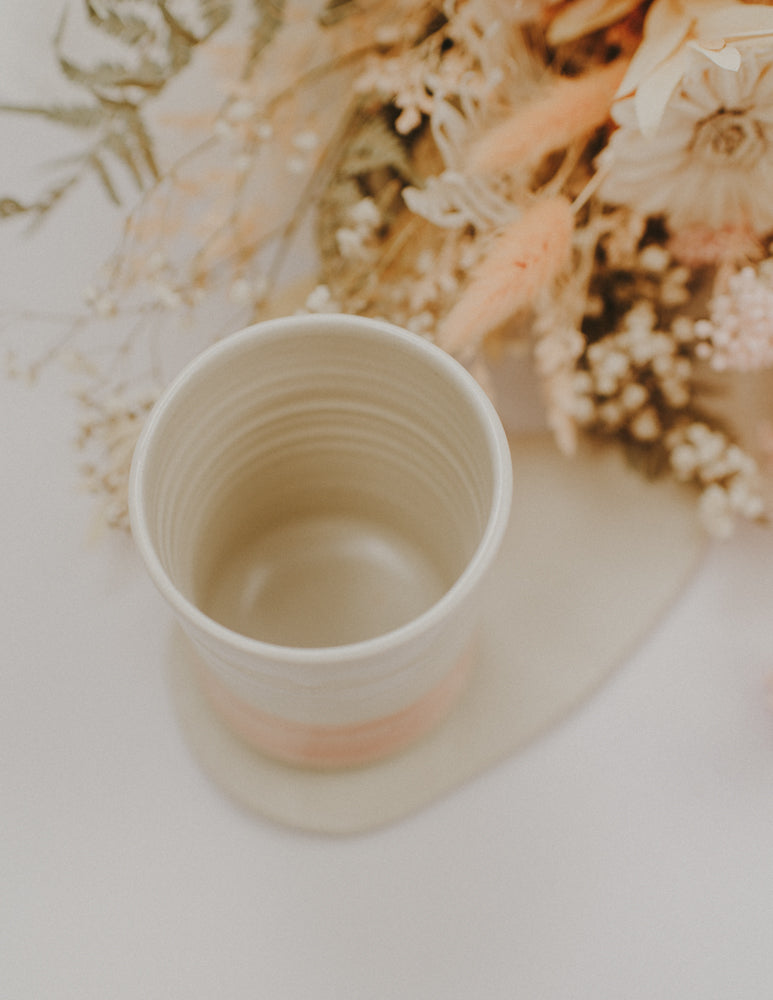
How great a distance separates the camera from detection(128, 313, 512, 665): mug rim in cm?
26

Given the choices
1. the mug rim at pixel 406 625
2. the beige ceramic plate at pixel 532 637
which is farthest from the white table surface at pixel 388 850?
the mug rim at pixel 406 625

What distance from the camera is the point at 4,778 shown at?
0.39m

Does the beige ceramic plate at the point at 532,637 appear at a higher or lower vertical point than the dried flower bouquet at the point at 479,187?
lower

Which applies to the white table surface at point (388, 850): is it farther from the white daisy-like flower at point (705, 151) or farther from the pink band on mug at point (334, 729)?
the white daisy-like flower at point (705, 151)

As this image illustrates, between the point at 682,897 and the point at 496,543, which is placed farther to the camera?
the point at 682,897

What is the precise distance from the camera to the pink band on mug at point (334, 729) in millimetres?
331

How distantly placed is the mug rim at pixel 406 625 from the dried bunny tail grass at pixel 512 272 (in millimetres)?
40

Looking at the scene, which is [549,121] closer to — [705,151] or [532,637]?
[705,151]

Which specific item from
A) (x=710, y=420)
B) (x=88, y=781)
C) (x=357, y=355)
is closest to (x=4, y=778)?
(x=88, y=781)

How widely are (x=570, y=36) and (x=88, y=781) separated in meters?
0.35

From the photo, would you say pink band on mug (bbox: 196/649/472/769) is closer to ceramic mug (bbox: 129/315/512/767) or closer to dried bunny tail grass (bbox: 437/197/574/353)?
ceramic mug (bbox: 129/315/512/767)

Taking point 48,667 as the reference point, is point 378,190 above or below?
above

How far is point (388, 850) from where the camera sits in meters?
0.38

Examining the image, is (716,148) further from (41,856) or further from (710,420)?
(41,856)
